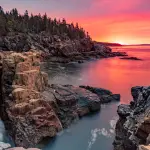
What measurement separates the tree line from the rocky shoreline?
10608 centimetres

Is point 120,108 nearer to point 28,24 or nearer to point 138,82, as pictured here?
point 138,82

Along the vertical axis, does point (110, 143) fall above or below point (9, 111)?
below

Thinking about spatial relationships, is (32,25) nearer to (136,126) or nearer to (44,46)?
(44,46)

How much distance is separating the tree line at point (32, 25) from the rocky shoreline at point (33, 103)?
106 metres

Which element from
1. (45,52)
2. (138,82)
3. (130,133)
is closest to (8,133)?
(130,133)

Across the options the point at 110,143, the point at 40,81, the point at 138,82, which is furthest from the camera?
the point at 138,82

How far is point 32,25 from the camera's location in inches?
6629

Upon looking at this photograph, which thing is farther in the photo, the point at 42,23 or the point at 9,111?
the point at 42,23

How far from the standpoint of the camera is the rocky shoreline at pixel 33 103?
98.2 ft

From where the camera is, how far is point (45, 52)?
131 metres

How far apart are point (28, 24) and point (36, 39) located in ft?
100.0

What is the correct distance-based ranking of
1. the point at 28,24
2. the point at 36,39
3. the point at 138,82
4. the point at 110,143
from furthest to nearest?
the point at 28,24
the point at 36,39
the point at 138,82
the point at 110,143

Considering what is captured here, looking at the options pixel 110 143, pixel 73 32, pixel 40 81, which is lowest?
pixel 110 143

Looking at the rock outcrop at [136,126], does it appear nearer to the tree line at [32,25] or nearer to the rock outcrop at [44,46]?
→ the rock outcrop at [44,46]
